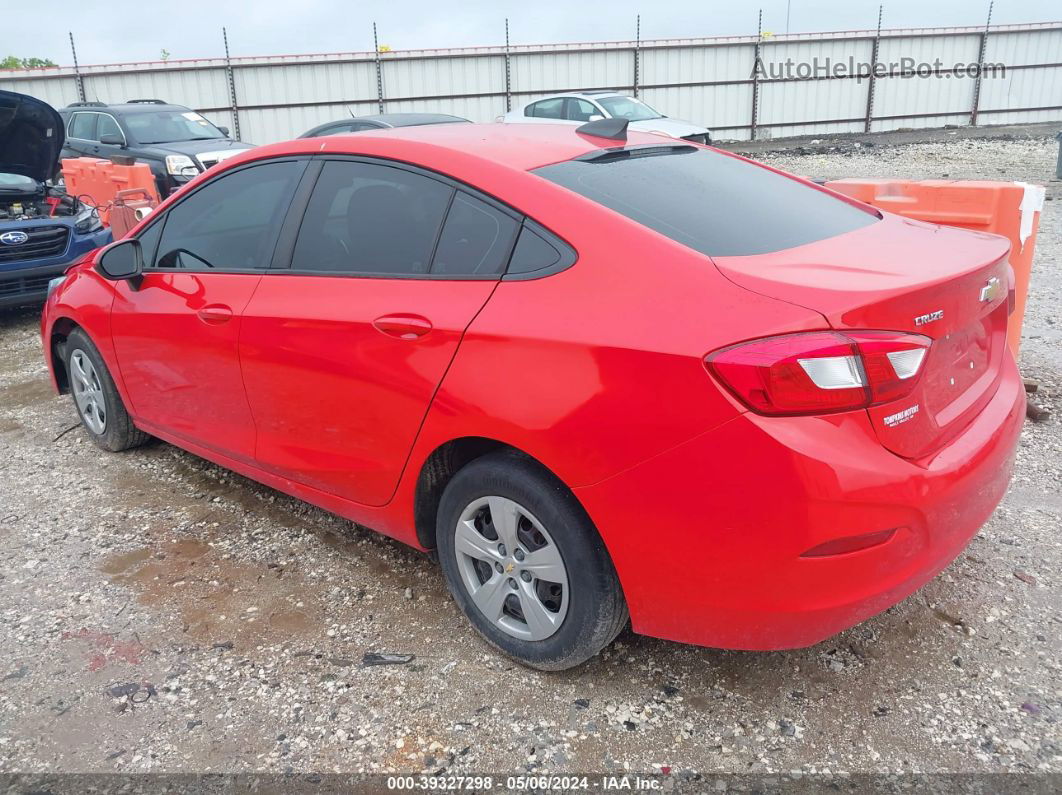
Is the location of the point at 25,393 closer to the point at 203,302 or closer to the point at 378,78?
the point at 203,302

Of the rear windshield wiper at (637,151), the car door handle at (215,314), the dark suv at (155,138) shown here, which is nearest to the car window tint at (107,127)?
the dark suv at (155,138)

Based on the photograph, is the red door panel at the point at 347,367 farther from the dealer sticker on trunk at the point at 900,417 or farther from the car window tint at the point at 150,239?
the dealer sticker on trunk at the point at 900,417

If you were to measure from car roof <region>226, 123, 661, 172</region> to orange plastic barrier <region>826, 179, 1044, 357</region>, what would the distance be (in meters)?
1.80

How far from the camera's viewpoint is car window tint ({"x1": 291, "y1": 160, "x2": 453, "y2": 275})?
109 inches

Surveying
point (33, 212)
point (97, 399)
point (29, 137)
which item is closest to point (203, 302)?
point (97, 399)

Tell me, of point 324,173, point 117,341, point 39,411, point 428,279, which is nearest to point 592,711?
point 428,279

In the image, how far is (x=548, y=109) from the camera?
16.7 meters

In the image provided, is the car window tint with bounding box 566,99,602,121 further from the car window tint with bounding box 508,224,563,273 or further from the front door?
the car window tint with bounding box 508,224,563,273

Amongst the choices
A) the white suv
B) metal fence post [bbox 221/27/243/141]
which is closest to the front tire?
the white suv

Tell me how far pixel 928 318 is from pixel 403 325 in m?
1.47

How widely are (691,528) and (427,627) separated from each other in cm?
121

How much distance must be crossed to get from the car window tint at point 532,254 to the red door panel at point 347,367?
4.0 inches

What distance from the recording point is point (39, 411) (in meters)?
5.42

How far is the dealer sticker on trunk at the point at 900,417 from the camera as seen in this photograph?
6.84 ft
